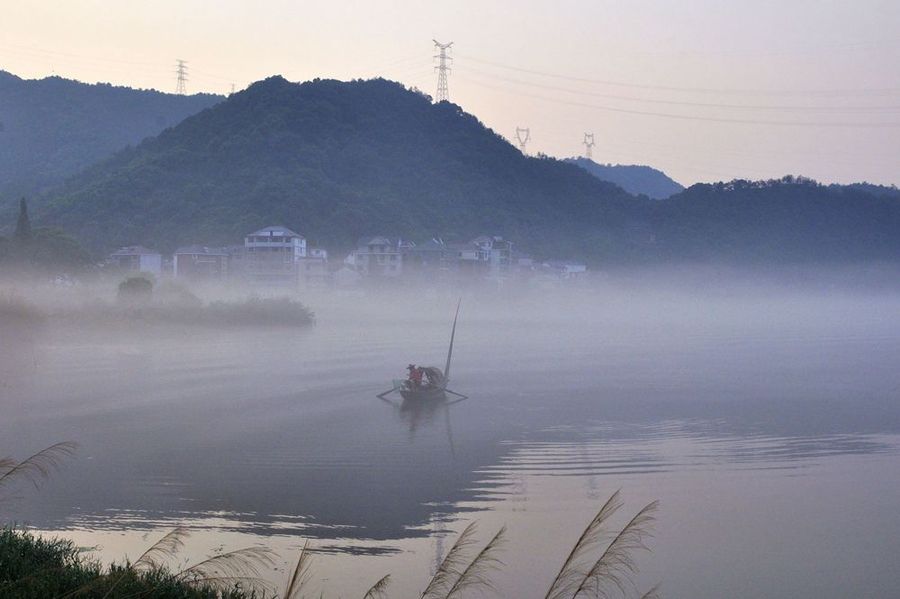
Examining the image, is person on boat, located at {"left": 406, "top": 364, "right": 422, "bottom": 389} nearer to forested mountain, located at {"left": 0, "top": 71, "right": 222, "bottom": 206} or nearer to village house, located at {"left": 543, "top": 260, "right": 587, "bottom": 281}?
village house, located at {"left": 543, "top": 260, "right": 587, "bottom": 281}

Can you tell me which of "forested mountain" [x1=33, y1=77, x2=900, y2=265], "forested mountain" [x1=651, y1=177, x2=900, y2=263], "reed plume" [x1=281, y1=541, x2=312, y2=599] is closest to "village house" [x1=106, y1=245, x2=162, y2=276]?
"forested mountain" [x1=33, y1=77, x2=900, y2=265]

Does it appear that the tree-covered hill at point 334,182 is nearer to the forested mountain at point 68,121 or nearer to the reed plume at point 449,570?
the forested mountain at point 68,121

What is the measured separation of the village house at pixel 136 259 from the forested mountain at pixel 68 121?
41917mm

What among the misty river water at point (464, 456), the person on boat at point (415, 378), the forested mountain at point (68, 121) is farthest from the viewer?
the forested mountain at point (68, 121)

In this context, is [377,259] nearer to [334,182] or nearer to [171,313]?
[334,182]

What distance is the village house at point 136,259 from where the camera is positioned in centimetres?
7731

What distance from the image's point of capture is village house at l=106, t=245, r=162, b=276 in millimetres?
77312

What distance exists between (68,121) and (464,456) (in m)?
131

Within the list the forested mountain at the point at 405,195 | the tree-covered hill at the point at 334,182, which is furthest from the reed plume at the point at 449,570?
the forested mountain at the point at 405,195

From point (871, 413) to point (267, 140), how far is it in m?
89.2

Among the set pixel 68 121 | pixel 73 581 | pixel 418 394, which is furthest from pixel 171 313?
pixel 68 121

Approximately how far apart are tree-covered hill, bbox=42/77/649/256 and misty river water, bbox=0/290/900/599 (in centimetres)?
4388

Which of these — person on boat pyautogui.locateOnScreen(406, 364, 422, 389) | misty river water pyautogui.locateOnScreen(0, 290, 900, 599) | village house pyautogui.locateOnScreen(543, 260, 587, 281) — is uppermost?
village house pyautogui.locateOnScreen(543, 260, 587, 281)

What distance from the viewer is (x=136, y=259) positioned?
78188mm
